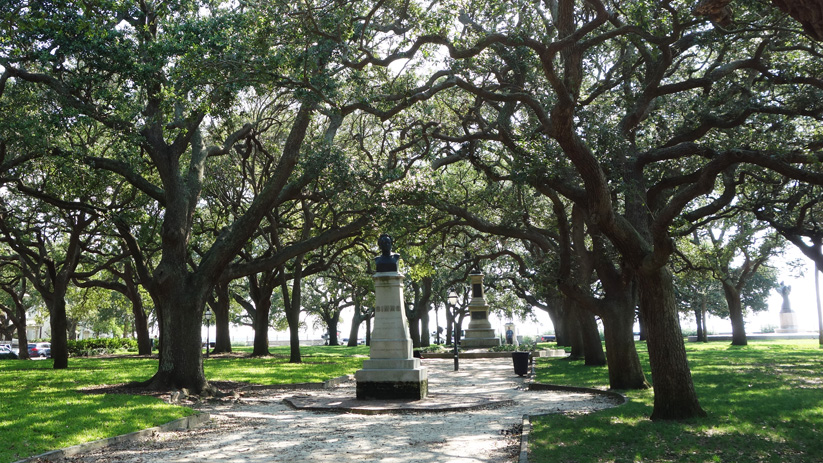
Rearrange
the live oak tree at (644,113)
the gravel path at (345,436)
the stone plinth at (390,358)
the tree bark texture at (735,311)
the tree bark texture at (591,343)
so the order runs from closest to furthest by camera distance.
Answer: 1. the gravel path at (345,436)
2. the live oak tree at (644,113)
3. the stone plinth at (390,358)
4. the tree bark texture at (591,343)
5. the tree bark texture at (735,311)

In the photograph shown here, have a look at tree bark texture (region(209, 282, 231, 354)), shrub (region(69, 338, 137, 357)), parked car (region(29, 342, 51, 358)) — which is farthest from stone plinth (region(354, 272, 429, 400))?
parked car (region(29, 342, 51, 358))

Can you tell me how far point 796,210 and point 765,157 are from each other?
47.3 ft

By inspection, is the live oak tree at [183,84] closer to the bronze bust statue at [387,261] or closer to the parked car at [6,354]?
the bronze bust statue at [387,261]

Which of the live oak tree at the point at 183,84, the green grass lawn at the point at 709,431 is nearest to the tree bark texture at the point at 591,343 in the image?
the green grass lawn at the point at 709,431

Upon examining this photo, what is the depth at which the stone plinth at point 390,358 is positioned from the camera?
546 inches

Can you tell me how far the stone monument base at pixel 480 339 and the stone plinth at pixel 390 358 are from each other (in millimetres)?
23274

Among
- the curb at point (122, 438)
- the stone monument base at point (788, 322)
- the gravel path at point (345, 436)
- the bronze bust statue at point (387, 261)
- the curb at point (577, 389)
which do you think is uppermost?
the bronze bust statue at point (387, 261)

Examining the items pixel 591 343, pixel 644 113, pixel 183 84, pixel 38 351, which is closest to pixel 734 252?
pixel 591 343

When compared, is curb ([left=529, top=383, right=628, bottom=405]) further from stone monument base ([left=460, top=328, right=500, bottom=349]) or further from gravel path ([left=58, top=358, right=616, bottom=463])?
stone monument base ([left=460, top=328, right=500, bottom=349])

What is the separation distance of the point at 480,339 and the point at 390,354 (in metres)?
23.8

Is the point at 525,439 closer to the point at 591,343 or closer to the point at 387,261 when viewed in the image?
the point at 387,261

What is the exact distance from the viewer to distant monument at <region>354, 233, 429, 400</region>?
13.9 metres

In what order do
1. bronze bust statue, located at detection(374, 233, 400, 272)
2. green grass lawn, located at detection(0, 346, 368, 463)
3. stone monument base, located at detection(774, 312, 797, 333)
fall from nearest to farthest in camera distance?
green grass lawn, located at detection(0, 346, 368, 463), bronze bust statue, located at detection(374, 233, 400, 272), stone monument base, located at detection(774, 312, 797, 333)

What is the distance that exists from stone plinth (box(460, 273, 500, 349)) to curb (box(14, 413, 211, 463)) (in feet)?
89.6
